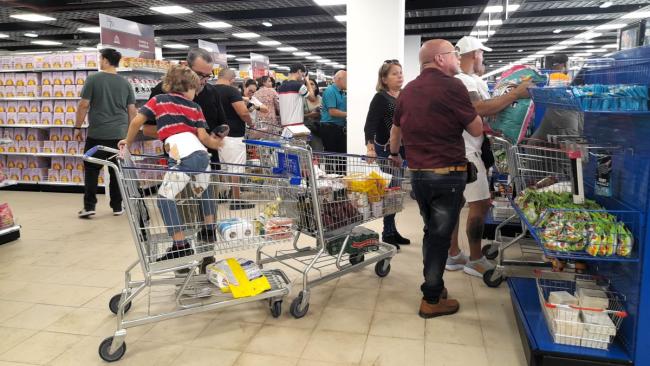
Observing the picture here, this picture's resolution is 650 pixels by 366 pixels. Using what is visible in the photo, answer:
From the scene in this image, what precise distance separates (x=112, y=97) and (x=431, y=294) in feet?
15.6

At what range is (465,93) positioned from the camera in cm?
275

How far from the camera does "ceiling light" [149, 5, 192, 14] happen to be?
39.7ft

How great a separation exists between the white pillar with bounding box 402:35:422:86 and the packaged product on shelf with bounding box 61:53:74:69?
11.9 m

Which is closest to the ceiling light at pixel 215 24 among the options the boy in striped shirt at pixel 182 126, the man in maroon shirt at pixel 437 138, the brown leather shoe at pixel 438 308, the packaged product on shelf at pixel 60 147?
the packaged product on shelf at pixel 60 147

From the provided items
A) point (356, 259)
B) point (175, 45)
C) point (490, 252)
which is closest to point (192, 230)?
point (356, 259)

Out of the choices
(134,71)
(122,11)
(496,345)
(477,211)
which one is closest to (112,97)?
(134,71)

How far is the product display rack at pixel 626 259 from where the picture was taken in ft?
7.09

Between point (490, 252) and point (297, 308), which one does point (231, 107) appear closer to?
point (297, 308)

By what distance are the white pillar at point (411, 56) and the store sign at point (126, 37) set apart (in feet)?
34.4

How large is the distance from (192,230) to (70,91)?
5.68 m

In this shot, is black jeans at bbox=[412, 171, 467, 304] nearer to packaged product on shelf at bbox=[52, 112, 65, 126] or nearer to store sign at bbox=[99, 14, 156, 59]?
store sign at bbox=[99, 14, 156, 59]

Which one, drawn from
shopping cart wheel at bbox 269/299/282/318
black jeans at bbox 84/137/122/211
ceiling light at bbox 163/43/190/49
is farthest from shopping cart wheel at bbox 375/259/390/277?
ceiling light at bbox 163/43/190/49

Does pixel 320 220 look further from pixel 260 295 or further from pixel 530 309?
pixel 530 309

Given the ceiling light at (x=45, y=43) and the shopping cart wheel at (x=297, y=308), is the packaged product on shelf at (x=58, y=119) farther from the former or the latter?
the ceiling light at (x=45, y=43)
